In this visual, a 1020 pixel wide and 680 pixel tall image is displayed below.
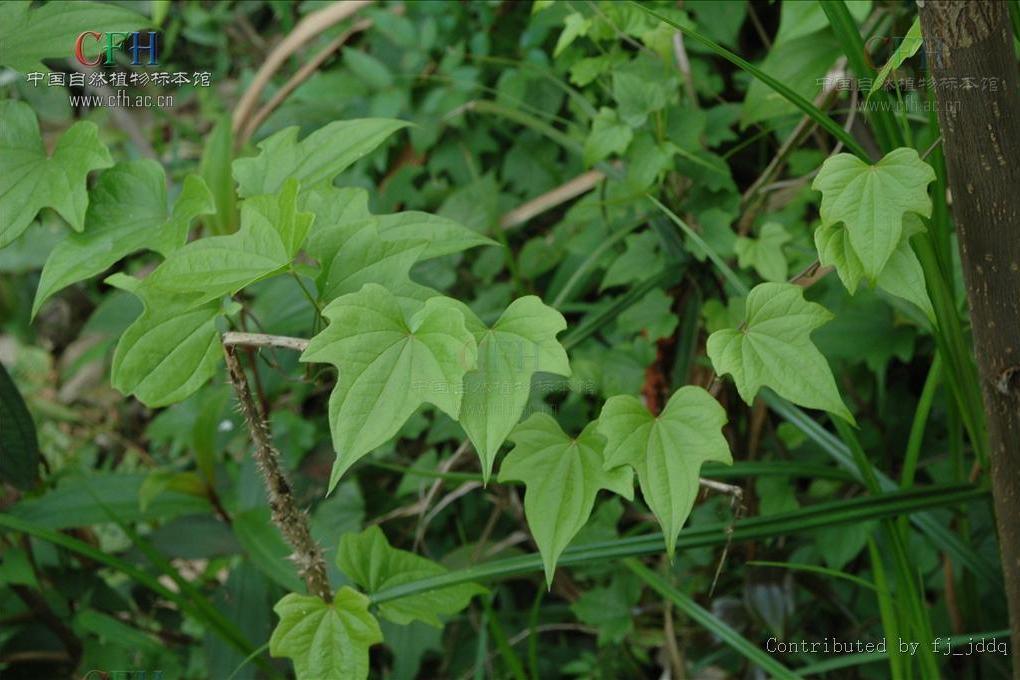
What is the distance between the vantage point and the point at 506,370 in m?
0.71

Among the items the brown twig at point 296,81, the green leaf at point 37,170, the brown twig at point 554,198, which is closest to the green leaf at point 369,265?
the green leaf at point 37,170

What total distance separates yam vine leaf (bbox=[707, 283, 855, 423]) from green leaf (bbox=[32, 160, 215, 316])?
480 millimetres

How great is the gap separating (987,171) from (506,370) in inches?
14.7

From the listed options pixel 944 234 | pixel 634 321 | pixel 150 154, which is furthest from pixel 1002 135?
pixel 150 154

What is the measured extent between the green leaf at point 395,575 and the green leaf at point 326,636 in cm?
6

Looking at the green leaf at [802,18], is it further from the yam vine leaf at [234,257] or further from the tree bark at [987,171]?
the yam vine leaf at [234,257]

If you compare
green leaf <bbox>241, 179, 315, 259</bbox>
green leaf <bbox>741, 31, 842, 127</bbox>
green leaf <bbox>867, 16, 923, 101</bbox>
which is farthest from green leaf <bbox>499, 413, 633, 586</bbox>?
green leaf <bbox>741, 31, 842, 127</bbox>

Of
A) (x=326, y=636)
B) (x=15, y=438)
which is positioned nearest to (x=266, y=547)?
(x=15, y=438)

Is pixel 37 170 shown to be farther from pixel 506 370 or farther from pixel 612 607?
pixel 612 607

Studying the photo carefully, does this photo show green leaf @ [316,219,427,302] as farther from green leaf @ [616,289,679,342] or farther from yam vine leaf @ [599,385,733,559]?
green leaf @ [616,289,679,342]

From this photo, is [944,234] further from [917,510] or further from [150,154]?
[150,154]

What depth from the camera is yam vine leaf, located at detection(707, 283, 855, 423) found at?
0.73 m

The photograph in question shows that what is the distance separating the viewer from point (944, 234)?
36.1 inches

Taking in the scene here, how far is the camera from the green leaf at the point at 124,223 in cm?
88
